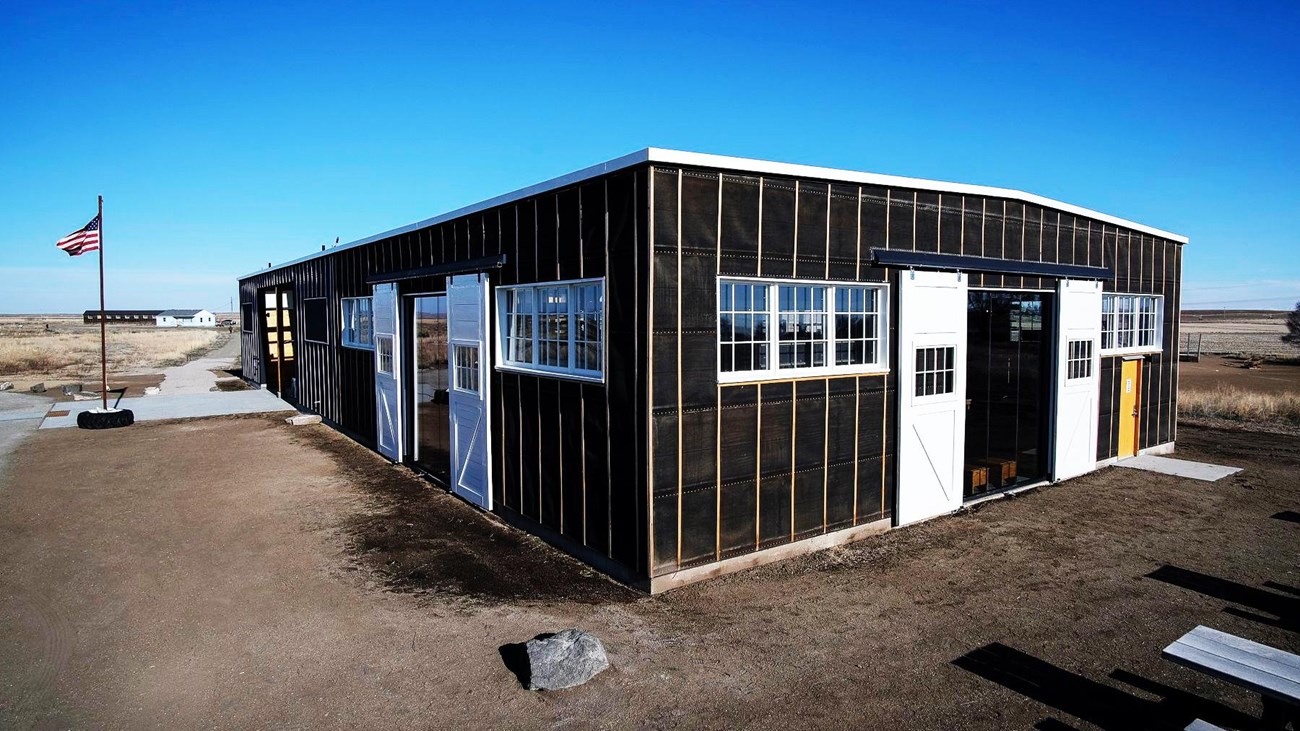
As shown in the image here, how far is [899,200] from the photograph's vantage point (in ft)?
26.7

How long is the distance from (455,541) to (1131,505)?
27.6ft

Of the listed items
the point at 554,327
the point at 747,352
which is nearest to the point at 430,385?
the point at 554,327

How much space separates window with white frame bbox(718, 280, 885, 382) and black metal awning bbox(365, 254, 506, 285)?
2.96m

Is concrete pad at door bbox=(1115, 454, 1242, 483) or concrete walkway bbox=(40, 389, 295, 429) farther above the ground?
concrete walkway bbox=(40, 389, 295, 429)

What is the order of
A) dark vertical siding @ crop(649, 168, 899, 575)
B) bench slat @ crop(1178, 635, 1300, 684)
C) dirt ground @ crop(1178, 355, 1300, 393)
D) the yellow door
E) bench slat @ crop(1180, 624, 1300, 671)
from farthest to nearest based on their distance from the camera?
dirt ground @ crop(1178, 355, 1300, 393), the yellow door, dark vertical siding @ crop(649, 168, 899, 575), bench slat @ crop(1180, 624, 1300, 671), bench slat @ crop(1178, 635, 1300, 684)

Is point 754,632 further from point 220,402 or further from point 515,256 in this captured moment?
point 220,402

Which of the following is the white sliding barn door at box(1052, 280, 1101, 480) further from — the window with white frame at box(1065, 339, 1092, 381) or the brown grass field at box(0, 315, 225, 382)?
the brown grass field at box(0, 315, 225, 382)

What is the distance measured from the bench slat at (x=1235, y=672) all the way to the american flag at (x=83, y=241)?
1939 centimetres

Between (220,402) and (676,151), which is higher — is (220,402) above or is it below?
below

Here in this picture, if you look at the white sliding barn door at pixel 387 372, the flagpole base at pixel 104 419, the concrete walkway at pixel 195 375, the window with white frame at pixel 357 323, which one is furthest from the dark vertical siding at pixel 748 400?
the concrete walkway at pixel 195 375

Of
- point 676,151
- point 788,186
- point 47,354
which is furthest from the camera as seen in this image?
point 47,354

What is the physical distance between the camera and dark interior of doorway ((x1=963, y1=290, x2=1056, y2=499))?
30.6 feet

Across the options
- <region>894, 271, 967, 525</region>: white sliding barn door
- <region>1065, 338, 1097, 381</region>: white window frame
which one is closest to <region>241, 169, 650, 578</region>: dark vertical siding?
<region>894, 271, 967, 525</region>: white sliding barn door

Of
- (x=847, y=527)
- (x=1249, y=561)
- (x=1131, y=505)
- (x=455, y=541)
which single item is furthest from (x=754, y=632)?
(x=1131, y=505)
